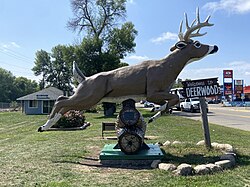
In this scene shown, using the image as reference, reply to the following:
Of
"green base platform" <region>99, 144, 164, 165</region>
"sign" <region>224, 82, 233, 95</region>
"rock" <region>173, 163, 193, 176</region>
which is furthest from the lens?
"sign" <region>224, 82, 233, 95</region>

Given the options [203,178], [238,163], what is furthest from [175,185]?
[238,163]

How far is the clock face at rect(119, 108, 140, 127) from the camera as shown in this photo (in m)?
8.28

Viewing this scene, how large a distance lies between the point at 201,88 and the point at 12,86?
9342cm

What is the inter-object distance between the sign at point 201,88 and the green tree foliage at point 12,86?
284ft

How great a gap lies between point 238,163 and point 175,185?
2482mm

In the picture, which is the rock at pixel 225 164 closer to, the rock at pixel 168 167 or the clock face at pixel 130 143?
A: the rock at pixel 168 167

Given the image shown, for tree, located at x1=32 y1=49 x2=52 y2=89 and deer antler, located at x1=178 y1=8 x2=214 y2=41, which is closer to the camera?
deer antler, located at x1=178 y1=8 x2=214 y2=41

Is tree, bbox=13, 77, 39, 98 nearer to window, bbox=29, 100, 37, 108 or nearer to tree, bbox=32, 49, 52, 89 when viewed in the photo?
tree, bbox=32, 49, 52, 89

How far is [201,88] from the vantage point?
9.27 m

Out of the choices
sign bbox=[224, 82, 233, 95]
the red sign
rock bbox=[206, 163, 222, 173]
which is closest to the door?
sign bbox=[224, 82, 233, 95]

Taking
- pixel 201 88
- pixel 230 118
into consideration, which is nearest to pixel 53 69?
pixel 230 118

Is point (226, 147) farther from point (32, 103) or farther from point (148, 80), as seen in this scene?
point (32, 103)

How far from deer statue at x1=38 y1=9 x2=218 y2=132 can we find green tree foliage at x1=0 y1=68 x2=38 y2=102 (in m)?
86.0

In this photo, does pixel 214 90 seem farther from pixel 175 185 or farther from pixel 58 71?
pixel 58 71
